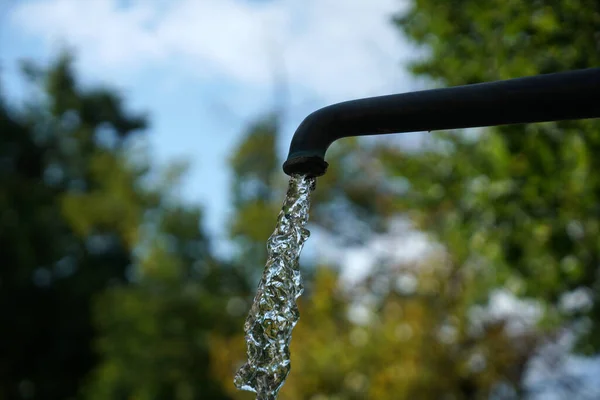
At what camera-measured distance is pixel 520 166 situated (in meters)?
6.04

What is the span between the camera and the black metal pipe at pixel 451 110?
121 centimetres

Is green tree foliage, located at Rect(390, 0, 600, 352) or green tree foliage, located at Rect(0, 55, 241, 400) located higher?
green tree foliage, located at Rect(0, 55, 241, 400)

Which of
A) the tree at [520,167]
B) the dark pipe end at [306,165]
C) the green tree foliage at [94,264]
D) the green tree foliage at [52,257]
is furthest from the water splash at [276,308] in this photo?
the green tree foliage at [52,257]

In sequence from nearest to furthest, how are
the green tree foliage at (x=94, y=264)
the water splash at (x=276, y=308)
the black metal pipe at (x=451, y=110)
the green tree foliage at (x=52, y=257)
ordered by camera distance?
the black metal pipe at (x=451, y=110)
the water splash at (x=276, y=308)
the green tree foliage at (x=94, y=264)
the green tree foliage at (x=52, y=257)

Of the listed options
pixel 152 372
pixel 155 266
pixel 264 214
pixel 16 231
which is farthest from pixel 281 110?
pixel 16 231

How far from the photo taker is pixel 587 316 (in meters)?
6.94

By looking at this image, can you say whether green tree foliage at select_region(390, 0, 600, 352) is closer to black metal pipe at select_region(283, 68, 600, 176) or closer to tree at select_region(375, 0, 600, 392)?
tree at select_region(375, 0, 600, 392)

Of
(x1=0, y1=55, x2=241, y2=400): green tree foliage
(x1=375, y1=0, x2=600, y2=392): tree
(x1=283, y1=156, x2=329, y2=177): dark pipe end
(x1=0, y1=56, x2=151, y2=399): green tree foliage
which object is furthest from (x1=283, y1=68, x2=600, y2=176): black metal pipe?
(x1=0, y1=56, x2=151, y2=399): green tree foliage

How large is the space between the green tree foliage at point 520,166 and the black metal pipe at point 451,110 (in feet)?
14.7

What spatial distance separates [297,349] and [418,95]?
1113cm

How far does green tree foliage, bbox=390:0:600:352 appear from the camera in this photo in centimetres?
573

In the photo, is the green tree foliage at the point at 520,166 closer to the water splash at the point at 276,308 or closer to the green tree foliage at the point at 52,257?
the water splash at the point at 276,308

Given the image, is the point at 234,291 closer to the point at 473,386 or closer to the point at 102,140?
the point at 473,386

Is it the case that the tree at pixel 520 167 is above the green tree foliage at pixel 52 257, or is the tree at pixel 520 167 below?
below
